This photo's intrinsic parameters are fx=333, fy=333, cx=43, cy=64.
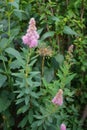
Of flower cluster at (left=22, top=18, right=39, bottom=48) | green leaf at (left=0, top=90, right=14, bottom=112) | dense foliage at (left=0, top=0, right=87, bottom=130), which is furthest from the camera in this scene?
green leaf at (left=0, top=90, right=14, bottom=112)

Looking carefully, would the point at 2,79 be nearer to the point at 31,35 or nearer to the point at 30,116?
the point at 30,116

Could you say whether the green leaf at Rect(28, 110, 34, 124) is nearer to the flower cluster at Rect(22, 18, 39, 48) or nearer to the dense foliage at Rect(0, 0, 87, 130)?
the dense foliage at Rect(0, 0, 87, 130)

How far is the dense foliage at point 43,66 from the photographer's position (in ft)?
7.39

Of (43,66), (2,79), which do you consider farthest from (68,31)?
(2,79)

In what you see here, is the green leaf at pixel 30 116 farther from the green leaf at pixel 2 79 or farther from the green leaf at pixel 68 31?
the green leaf at pixel 68 31

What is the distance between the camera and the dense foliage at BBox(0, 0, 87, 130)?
7.39 ft

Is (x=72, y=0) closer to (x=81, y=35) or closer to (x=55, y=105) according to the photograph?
(x=81, y=35)

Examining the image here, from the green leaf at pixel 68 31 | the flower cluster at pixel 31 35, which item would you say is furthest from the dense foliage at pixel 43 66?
the flower cluster at pixel 31 35

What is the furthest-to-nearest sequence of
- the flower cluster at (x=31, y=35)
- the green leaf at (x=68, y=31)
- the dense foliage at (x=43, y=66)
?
1. the green leaf at (x=68, y=31)
2. the dense foliage at (x=43, y=66)
3. the flower cluster at (x=31, y=35)

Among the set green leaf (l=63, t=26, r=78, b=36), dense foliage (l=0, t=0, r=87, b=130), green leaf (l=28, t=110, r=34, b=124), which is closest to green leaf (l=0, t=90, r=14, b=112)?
dense foliage (l=0, t=0, r=87, b=130)

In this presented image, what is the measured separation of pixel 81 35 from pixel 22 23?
1.60 feet

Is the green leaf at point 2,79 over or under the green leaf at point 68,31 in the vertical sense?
under

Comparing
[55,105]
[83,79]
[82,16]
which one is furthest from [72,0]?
[55,105]

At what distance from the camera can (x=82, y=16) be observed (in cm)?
278
